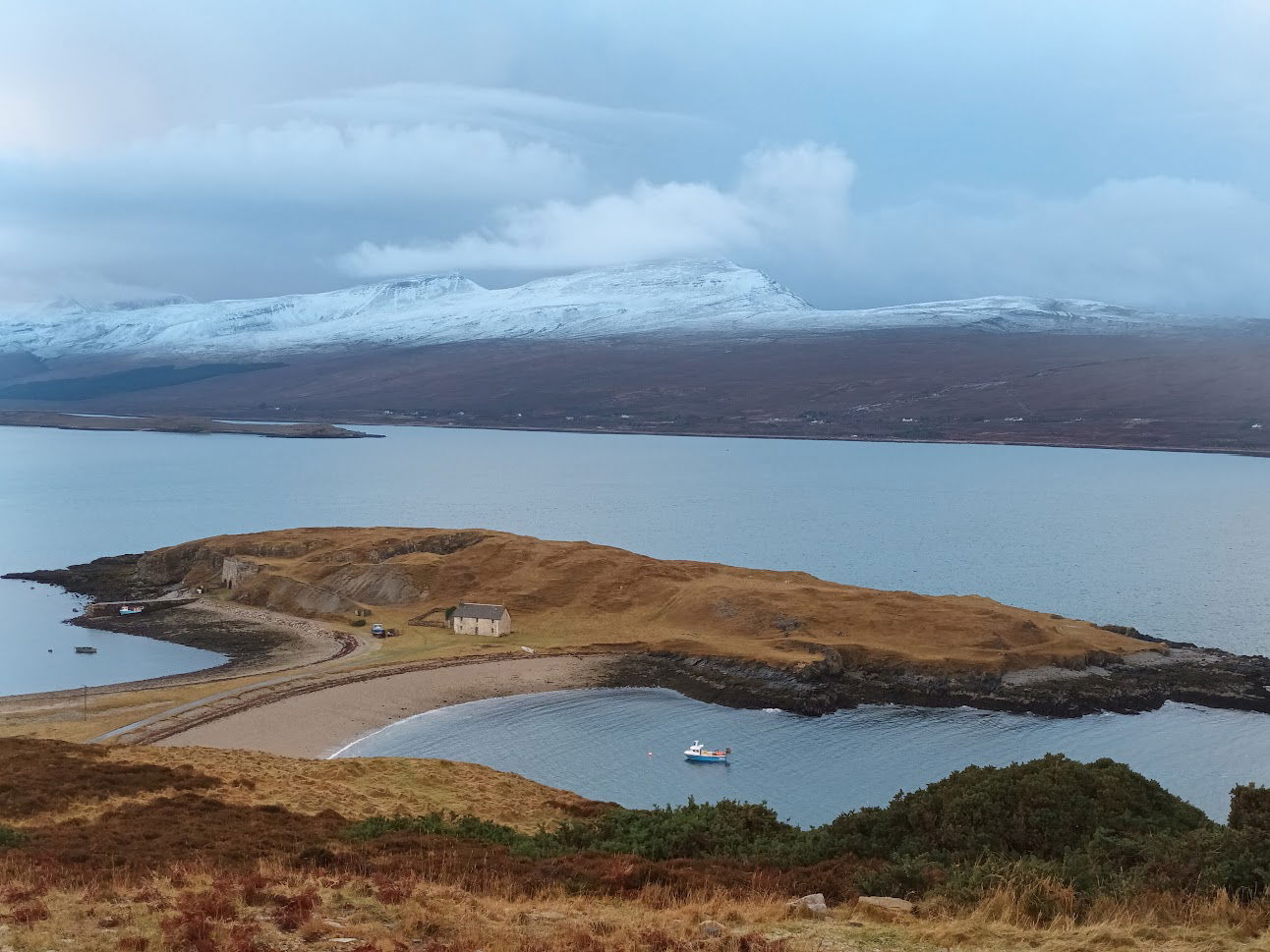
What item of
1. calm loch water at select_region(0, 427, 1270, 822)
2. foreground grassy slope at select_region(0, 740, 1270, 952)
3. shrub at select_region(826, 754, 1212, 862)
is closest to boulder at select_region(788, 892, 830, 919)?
foreground grassy slope at select_region(0, 740, 1270, 952)

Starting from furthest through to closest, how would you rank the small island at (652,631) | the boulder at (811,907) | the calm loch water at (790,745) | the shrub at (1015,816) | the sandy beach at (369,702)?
the small island at (652,631) < the sandy beach at (369,702) < the calm loch water at (790,745) < the shrub at (1015,816) < the boulder at (811,907)

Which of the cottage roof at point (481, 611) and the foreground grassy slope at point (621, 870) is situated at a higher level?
the foreground grassy slope at point (621, 870)

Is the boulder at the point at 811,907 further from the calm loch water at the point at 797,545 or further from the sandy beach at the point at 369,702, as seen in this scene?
the sandy beach at the point at 369,702

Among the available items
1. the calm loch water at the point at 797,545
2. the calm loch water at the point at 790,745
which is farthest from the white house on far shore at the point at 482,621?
the calm loch water at the point at 797,545

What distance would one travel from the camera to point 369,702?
4834 centimetres

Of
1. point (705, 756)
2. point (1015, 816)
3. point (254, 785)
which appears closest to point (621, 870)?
point (1015, 816)

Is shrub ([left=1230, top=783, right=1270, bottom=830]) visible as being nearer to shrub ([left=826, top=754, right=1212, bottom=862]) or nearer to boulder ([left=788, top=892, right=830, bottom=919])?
shrub ([left=826, top=754, right=1212, bottom=862])

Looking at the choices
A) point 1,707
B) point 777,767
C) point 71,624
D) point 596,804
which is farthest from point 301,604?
point 596,804

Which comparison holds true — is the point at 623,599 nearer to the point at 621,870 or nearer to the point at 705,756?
the point at 705,756

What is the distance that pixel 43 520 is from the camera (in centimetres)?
11875

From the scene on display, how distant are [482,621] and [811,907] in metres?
47.9

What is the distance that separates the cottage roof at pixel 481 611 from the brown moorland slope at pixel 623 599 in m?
2.02

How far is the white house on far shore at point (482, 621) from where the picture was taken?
200 ft

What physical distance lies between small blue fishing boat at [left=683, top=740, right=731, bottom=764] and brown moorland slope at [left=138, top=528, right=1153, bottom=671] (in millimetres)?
11606
